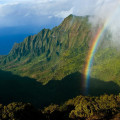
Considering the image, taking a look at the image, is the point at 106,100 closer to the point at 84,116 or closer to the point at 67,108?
the point at 67,108

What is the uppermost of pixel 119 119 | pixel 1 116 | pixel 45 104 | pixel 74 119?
pixel 45 104

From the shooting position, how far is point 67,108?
379ft

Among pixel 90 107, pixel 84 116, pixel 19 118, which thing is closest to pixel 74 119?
pixel 84 116

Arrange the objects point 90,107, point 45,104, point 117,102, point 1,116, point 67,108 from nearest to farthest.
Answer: point 1,116, point 90,107, point 67,108, point 117,102, point 45,104

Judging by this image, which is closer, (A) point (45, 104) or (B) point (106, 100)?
(B) point (106, 100)

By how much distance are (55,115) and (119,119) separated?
3363cm

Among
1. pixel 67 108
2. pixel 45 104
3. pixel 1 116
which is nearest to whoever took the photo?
pixel 1 116

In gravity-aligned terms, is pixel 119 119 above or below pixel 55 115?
below

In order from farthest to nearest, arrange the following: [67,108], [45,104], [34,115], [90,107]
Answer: [45,104] < [67,108] < [90,107] < [34,115]

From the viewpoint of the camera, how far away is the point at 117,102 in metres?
124

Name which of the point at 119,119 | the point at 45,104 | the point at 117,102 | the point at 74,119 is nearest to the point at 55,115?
the point at 74,119

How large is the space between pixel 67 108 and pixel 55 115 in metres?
21.6

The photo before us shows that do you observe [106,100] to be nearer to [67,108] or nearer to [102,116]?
[67,108]

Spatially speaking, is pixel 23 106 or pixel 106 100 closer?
pixel 23 106
